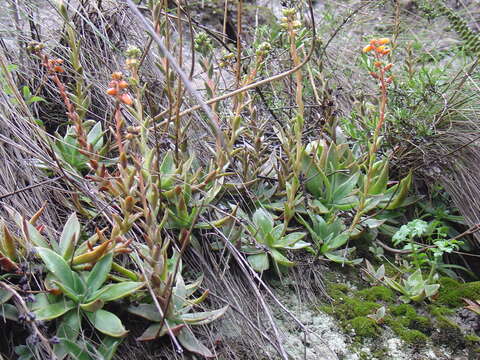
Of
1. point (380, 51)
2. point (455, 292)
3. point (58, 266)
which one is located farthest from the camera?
point (455, 292)

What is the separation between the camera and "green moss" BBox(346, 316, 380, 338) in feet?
5.53

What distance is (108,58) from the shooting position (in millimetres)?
2256

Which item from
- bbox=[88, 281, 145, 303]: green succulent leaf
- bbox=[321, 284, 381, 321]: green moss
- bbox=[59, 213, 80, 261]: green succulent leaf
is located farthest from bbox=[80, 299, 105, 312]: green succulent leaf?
bbox=[321, 284, 381, 321]: green moss

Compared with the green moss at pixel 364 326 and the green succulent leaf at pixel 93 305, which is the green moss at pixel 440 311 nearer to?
the green moss at pixel 364 326

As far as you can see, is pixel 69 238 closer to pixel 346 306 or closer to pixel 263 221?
pixel 263 221

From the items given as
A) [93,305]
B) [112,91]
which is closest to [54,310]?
[93,305]

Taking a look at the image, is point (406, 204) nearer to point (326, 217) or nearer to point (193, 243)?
point (326, 217)

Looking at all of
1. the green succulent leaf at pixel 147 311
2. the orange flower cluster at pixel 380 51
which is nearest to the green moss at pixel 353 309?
the green succulent leaf at pixel 147 311

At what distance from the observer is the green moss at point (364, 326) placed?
5.53 ft

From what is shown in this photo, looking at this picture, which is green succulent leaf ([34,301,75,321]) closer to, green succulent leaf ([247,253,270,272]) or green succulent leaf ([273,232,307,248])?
green succulent leaf ([247,253,270,272])

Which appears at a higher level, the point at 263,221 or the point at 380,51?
the point at 380,51

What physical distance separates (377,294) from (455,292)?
0.98 ft

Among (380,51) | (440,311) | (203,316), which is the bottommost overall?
(203,316)

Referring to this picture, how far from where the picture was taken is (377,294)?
186 centimetres
